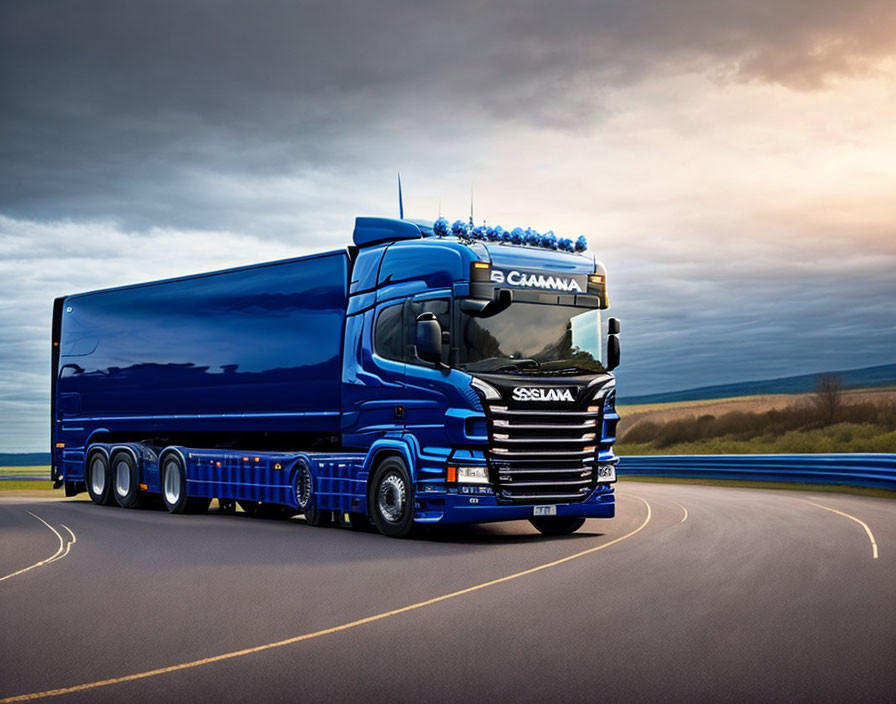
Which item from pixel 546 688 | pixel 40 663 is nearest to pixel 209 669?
pixel 40 663

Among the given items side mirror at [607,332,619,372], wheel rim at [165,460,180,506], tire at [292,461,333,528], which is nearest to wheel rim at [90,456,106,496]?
wheel rim at [165,460,180,506]

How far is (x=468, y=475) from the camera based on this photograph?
15.8 m

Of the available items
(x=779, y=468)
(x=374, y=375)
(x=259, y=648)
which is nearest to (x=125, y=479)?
(x=374, y=375)

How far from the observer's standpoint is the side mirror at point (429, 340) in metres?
15.5

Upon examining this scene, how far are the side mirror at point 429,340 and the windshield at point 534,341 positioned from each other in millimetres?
487

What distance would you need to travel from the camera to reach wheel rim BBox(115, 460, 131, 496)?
24.6 meters

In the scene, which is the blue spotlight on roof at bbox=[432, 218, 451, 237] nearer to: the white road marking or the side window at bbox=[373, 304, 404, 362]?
the side window at bbox=[373, 304, 404, 362]

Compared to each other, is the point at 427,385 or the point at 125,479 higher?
the point at 427,385

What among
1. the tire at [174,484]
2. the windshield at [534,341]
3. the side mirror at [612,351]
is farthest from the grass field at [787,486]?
the tire at [174,484]

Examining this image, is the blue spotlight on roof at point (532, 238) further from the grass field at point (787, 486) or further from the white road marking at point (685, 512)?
the grass field at point (787, 486)

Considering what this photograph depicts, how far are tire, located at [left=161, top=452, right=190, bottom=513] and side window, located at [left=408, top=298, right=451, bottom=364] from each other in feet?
25.8

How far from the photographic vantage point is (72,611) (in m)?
10.3

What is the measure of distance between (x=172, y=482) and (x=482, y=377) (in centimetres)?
963

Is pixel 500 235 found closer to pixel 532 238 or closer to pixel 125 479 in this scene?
pixel 532 238
